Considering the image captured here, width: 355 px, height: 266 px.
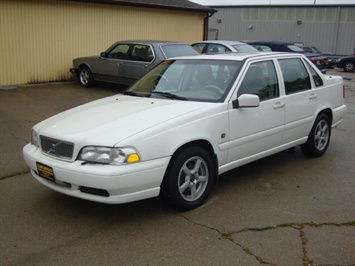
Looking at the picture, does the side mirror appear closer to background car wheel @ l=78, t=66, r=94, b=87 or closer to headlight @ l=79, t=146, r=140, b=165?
headlight @ l=79, t=146, r=140, b=165

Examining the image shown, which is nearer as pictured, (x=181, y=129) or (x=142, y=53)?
(x=181, y=129)

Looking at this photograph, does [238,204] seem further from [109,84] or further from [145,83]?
[109,84]

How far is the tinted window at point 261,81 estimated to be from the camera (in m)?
5.05

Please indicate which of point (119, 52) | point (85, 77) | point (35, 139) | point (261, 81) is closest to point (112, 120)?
point (35, 139)

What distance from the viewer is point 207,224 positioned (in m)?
4.11

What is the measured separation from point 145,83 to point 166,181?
1.83m

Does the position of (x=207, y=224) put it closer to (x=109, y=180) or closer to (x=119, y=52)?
(x=109, y=180)

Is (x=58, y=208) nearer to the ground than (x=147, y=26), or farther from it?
nearer to the ground

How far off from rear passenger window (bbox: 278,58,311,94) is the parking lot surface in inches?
43.0

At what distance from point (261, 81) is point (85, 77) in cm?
874

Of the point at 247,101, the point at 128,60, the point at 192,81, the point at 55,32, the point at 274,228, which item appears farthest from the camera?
the point at 55,32

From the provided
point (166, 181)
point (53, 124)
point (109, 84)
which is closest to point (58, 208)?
point (53, 124)

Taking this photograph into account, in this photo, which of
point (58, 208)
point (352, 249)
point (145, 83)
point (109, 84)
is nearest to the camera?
point (352, 249)

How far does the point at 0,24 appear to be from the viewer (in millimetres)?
12055
